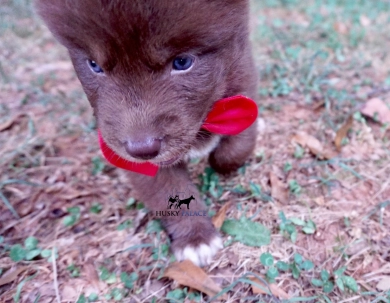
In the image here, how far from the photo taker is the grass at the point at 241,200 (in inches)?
86.4

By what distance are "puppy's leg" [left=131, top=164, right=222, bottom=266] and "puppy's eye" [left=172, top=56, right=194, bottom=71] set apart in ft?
2.54

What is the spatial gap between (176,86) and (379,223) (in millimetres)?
1625

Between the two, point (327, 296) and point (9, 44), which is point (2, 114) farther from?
point (327, 296)

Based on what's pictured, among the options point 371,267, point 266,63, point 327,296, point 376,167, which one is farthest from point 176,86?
point 266,63

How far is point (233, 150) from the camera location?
100 inches

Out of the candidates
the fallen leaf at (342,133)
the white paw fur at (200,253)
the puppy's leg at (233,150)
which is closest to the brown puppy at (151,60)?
the puppy's leg at (233,150)

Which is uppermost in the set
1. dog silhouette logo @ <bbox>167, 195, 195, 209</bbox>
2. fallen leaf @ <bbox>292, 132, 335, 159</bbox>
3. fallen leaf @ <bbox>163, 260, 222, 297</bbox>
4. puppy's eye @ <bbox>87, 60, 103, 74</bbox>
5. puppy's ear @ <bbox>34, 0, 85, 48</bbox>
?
puppy's ear @ <bbox>34, 0, 85, 48</bbox>

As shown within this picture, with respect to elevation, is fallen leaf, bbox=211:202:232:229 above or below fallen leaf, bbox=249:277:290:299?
above

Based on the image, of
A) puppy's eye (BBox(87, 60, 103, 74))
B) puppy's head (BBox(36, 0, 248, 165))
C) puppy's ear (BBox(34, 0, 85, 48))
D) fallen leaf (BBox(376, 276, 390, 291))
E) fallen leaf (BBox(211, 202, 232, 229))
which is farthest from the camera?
fallen leaf (BBox(211, 202, 232, 229))

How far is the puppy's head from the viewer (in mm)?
1537

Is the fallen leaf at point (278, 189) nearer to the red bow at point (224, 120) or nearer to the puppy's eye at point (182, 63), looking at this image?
the red bow at point (224, 120)

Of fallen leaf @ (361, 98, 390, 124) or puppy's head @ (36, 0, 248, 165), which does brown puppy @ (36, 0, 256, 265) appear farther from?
fallen leaf @ (361, 98, 390, 124)

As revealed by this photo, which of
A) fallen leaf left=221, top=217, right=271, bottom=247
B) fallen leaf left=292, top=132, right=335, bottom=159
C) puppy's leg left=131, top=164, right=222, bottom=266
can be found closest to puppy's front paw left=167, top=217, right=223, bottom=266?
puppy's leg left=131, top=164, right=222, bottom=266

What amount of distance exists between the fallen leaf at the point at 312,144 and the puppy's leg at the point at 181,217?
3.49 ft
